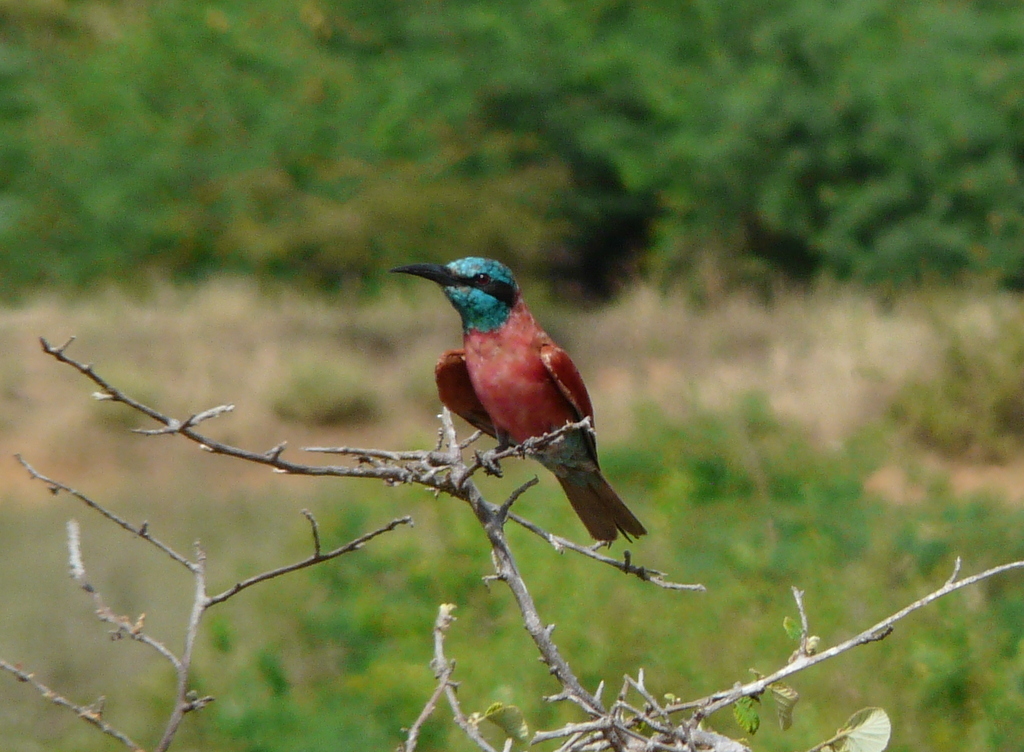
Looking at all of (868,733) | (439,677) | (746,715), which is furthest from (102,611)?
(868,733)

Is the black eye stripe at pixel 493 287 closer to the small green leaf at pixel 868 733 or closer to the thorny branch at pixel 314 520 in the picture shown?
the thorny branch at pixel 314 520

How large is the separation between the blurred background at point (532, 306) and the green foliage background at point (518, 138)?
0.06 metres

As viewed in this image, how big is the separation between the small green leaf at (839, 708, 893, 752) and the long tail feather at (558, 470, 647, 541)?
136 centimetres

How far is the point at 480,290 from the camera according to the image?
3744mm

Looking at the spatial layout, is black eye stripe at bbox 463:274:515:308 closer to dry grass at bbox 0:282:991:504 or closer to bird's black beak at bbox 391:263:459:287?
bird's black beak at bbox 391:263:459:287

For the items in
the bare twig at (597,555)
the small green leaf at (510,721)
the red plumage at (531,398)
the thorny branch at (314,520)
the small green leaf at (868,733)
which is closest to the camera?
the thorny branch at (314,520)

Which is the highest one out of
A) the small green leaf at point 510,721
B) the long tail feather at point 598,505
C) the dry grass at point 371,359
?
the dry grass at point 371,359

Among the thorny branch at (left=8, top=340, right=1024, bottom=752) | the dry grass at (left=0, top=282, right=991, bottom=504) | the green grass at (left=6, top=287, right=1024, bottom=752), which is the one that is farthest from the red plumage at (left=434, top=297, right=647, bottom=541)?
the dry grass at (left=0, top=282, right=991, bottom=504)

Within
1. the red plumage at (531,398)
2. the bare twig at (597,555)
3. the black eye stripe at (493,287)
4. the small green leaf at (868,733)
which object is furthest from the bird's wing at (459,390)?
the small green leaf at (868,733)

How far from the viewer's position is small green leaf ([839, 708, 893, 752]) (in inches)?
86.1

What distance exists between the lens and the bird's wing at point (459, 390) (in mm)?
3689

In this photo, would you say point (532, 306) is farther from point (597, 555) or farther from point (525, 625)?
point (525, 625)

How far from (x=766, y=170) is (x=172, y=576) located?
45.1 feet

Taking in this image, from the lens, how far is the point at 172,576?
10.3m
